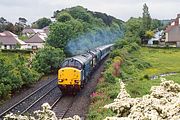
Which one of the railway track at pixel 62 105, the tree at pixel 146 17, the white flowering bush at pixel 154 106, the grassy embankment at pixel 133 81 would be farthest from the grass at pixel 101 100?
the tree at pixel 146 17

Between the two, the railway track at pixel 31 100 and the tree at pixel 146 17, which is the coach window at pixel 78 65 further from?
the tree at pixel 146 17

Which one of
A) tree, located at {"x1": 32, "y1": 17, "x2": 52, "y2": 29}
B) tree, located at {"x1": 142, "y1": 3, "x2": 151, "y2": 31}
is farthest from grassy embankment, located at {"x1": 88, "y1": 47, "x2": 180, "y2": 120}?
tree, located at {"x1": 32, "y1": 17, "x2": 52, "y2": 29}

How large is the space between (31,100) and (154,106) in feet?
64.0

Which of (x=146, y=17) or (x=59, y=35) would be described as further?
(x=146, y=17)

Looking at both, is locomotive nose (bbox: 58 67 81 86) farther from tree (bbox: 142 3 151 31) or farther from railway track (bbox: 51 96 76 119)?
tree (bbox: 142 3 151 31)

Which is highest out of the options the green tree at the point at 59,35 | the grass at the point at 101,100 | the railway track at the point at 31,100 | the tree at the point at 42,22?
the tree at the point at 42,22

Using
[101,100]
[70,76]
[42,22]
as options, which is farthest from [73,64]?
[42,22]

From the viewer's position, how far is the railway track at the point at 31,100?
22500 millimetres

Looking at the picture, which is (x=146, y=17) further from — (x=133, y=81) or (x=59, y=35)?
(x=133, y=81)

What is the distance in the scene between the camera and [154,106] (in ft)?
23.8

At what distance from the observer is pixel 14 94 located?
2869cm

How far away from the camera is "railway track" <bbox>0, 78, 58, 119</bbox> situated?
73.8 feet

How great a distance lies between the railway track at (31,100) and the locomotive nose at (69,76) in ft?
5.90

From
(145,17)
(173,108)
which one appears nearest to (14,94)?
(173,108)
